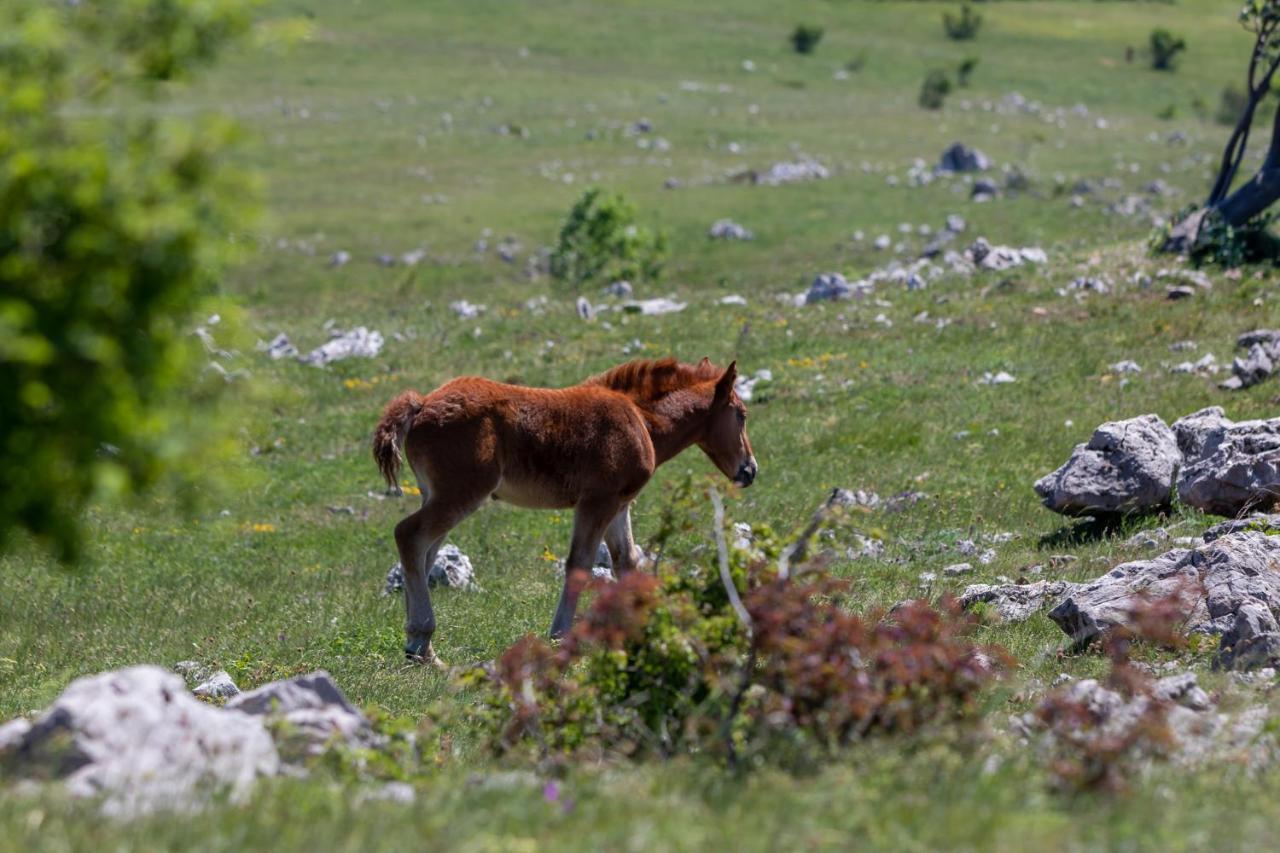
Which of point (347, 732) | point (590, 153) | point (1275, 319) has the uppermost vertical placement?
point (347, 732)

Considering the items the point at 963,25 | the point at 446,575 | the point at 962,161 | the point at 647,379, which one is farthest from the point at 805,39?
the point at 647,379

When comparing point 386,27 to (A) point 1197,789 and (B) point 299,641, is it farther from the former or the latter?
(A) point 1197,789

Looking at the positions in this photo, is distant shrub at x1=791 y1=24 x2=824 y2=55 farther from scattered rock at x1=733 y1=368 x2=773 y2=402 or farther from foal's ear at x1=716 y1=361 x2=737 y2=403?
foal's ear at x1=716 y1=361 x2=737 y2=403

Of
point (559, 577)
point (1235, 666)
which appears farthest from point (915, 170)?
point (1235, 666)

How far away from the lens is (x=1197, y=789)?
24.6ft

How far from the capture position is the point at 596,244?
42.5 meters

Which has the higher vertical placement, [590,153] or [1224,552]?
[1224,552]

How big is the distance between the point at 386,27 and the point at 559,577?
93.1 m

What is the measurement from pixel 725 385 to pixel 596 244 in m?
27.7

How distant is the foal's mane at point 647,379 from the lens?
15.2 metres

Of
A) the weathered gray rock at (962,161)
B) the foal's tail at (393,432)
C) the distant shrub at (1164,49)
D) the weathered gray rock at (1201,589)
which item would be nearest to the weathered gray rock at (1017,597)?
the weathered gray rock at (1201,589)

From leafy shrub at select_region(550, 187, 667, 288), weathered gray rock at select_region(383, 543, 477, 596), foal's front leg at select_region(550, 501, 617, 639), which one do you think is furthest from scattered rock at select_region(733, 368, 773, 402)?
leafy shrub at select_region(550, 187, 667, 288)

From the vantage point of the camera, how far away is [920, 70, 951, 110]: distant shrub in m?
85.6

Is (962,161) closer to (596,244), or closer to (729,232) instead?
(729,232)
